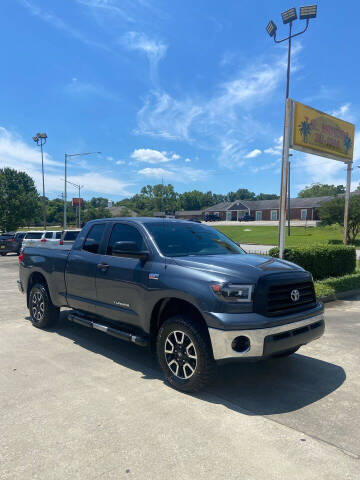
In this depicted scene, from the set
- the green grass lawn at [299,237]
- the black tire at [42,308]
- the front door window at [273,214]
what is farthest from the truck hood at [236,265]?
the front door window at [273,214]

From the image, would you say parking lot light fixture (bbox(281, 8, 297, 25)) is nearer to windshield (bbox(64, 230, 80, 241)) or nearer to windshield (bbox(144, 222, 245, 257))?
windshield (bbox(64, 230, 80, 241))

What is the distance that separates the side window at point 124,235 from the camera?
4801 mm

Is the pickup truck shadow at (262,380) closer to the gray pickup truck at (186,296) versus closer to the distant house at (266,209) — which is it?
the gray pickup truck at (186,296)

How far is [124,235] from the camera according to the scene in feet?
16.6

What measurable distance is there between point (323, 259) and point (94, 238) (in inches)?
289

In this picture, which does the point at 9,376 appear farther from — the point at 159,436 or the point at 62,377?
the point at 159,436

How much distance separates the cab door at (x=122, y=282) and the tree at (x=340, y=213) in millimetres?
26963

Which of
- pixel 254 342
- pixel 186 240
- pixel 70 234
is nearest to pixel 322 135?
pixel 186 240

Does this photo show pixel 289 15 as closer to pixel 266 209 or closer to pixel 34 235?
pixel 34 235

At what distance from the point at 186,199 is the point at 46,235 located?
399 ft

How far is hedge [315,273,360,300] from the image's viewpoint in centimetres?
902

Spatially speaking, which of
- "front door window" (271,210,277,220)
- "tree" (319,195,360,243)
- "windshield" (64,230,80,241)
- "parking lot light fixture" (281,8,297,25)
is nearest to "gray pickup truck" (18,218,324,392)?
"windshield" (64,230,80,241)

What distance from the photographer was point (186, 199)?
142 meters

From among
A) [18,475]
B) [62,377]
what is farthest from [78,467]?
[62,377]
